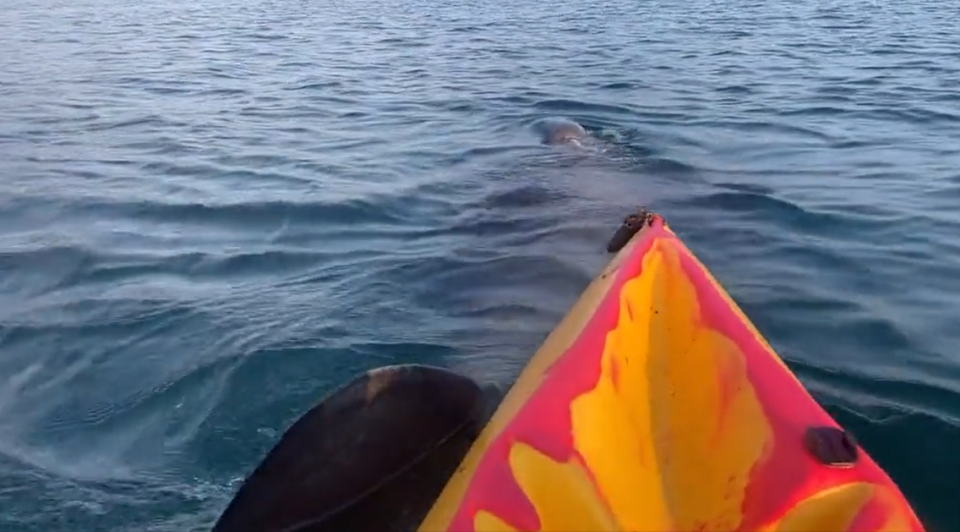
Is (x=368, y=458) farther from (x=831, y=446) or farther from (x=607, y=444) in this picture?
(x=831, y=446)

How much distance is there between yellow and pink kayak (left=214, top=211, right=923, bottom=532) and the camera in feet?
10.3

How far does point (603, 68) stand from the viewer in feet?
53.4

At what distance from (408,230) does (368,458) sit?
15.7 ft

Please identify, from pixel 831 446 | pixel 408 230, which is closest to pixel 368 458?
pixel 831 446

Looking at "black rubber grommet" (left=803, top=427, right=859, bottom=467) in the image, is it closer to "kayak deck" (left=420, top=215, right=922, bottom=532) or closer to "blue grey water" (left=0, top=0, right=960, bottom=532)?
"kayak deck" (left=420, top=215, right=922, bottom=532)

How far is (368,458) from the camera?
3.70 meters

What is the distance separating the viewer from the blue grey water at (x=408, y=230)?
5199mm

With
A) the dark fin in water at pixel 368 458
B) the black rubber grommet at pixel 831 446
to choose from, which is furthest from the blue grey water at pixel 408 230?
the black rubber grommet at pixel 831 446

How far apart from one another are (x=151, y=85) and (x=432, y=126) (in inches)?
216

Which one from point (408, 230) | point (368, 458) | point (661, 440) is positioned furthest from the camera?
point (408, 230)

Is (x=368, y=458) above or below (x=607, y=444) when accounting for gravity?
below

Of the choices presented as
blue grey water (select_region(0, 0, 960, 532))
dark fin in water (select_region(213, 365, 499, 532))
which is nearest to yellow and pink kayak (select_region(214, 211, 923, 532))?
dark fin in water (select_region(213, 365, 499, 532))

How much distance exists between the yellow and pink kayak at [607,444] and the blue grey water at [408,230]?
114cm

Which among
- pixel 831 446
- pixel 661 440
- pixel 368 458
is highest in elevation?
pixel 831 446
